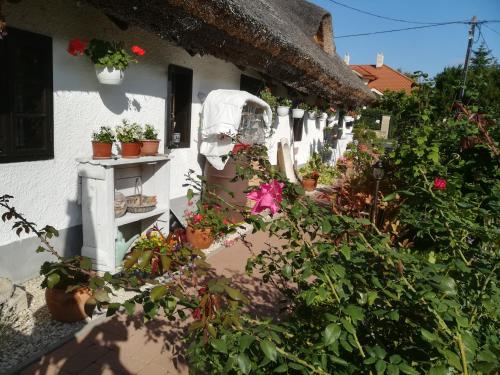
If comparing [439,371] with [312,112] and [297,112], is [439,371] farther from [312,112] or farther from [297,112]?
[312,112]

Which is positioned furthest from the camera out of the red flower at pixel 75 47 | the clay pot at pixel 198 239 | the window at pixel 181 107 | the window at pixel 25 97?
the window at pixel 181 107

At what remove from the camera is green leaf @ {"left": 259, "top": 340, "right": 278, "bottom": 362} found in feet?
3.03

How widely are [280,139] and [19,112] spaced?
599 centimetres

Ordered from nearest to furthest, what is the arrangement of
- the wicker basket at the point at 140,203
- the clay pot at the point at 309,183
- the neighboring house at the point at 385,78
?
the wicker basket at the point at 140,203
the clay pot at the point at 309,183
the neighboring house at the point at 385,78

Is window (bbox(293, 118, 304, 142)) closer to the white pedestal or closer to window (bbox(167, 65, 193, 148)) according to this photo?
window (bbox(167, 65, 193, 148))

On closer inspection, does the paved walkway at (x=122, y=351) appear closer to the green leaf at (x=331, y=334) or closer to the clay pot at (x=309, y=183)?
the green leaf at (x=331, y=334)

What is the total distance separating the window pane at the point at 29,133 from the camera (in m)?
2.97

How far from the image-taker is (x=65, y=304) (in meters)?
2.70

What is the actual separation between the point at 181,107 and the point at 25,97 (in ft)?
7.46

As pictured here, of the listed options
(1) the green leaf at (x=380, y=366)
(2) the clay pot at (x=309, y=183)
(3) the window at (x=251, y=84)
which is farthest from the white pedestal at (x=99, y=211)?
(2) the clay pot at (x=309, y=183)

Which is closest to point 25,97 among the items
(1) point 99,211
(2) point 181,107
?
(1) point 99,211

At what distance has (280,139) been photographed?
8336 mm

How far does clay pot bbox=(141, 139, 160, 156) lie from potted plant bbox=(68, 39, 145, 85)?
2.35 ft

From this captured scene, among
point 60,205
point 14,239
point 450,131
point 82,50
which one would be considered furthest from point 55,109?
point 450,131
